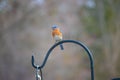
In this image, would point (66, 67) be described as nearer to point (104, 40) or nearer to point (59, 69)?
point (59, 69)

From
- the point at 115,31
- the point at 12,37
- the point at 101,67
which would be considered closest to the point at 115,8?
the point at 115,31

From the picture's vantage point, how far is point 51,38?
11.8 meters

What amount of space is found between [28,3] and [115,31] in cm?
259

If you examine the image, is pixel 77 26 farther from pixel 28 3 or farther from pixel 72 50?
pixel 28 3

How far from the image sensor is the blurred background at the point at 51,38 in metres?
10.8

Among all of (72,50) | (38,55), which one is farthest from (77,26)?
(38,55)

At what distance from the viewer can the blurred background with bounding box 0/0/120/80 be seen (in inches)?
427

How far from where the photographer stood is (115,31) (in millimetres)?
10562

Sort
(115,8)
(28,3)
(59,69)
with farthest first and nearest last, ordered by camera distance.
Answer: (59,69)
(28,3)
(115,8)

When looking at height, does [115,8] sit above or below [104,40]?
above

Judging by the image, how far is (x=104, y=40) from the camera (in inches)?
427

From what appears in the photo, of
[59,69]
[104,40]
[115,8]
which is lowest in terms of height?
[59,69]

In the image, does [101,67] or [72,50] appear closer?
[101,67]

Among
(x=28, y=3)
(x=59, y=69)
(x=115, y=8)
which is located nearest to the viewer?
(x=115, y=8)
